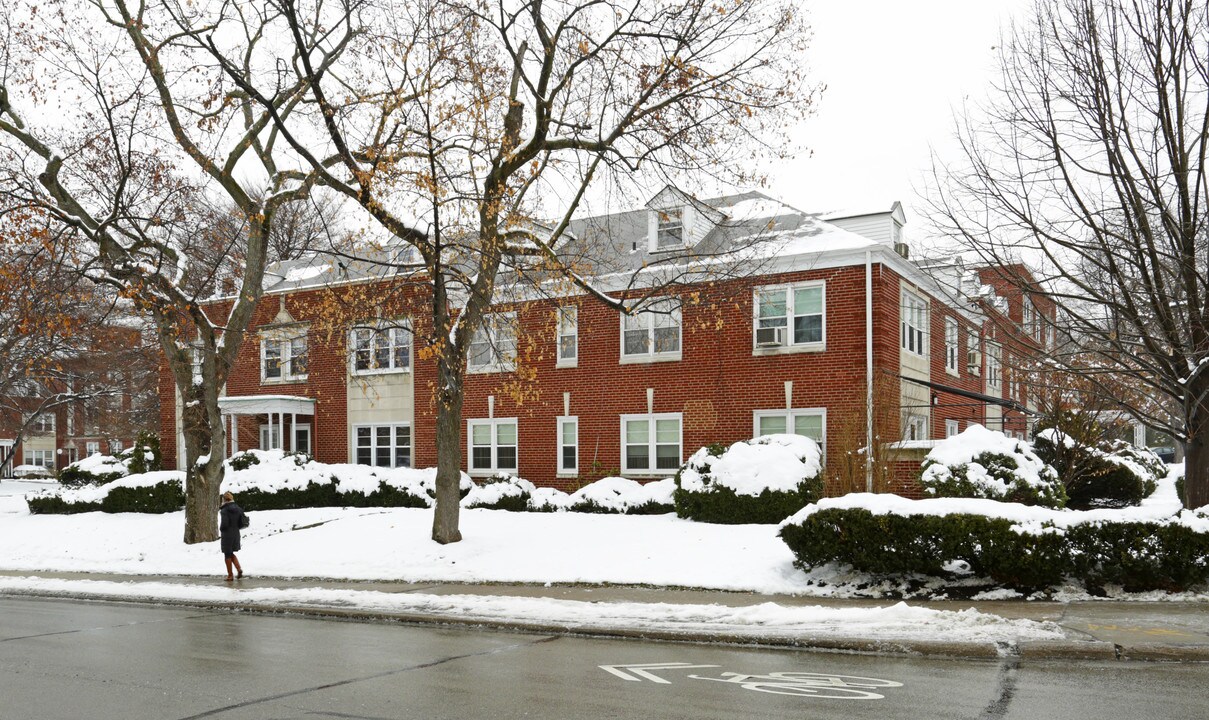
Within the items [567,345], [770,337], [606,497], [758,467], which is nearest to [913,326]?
[770,337]

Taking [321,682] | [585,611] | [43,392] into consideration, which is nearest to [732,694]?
[321,682]

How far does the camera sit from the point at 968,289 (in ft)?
103

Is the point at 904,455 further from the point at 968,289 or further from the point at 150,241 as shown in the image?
the point at 150,241

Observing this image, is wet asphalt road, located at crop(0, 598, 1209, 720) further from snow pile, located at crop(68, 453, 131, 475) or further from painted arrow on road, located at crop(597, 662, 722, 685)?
snow pile, located at crop(68, 453, 131, 475)

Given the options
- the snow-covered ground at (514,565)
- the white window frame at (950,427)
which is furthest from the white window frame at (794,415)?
the white window frame at (950,427)

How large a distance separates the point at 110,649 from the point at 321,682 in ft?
11.3

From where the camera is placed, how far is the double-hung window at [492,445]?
1115 inches

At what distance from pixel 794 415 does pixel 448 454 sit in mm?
9553

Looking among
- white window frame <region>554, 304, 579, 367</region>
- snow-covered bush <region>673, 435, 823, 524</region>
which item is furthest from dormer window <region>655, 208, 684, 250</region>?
snow-covered bush <region>673, 435, 823, 524</region>

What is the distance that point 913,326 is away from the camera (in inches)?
1025

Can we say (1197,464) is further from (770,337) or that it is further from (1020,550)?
(770,337)

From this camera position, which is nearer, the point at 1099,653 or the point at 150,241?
the point at 1099,653

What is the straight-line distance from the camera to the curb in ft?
30.2

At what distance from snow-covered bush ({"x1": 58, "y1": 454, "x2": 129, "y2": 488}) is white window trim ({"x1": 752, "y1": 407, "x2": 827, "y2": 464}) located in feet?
69.6
